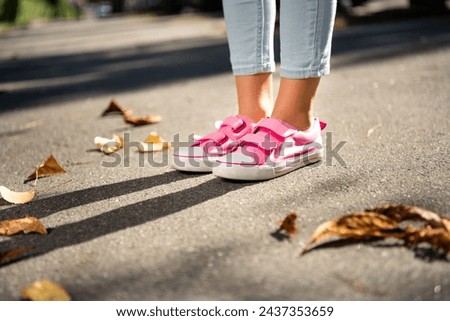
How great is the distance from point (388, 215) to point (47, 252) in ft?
2.61

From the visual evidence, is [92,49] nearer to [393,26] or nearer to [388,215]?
[393,26]

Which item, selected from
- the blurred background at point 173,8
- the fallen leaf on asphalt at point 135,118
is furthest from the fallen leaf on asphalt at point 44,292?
the blurred background at point 173,8

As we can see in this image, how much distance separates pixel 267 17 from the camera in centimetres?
182

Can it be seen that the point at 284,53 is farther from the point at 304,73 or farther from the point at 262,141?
the point at 262,141

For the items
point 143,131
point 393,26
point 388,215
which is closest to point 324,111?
point 143,131

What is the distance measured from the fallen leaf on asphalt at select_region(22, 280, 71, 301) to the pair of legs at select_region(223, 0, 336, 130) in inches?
35.1

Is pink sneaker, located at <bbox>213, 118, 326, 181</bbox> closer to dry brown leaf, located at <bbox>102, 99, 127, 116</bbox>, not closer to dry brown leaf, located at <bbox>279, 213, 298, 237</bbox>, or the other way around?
dry brown leaf, located at <bbox>279, 213, 298, 237</bbox>

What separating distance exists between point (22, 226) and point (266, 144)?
72cm

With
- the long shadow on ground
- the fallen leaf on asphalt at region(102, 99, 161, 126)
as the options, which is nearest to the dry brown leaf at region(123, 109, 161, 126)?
the fallen leaf on asphalt at region(102, 99, 161, 126)

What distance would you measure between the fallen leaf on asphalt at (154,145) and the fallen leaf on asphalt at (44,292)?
44.3 inches

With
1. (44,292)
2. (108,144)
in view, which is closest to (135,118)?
(108,144)

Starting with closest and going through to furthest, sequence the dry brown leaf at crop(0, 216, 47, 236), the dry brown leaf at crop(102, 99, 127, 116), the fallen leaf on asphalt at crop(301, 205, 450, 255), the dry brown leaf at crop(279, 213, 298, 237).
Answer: the fallen leaf on asphalt at crop(301, 205, 450, 255), the dry brown leaf at crop(279, 213, 298, 237), the dry brown leaf at crop(0, 216, 47, 236), the dry brown leaf at crop(102, 99, 127, 116)

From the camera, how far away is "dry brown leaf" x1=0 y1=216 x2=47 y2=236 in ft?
4.71

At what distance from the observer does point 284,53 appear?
68.9 inches
